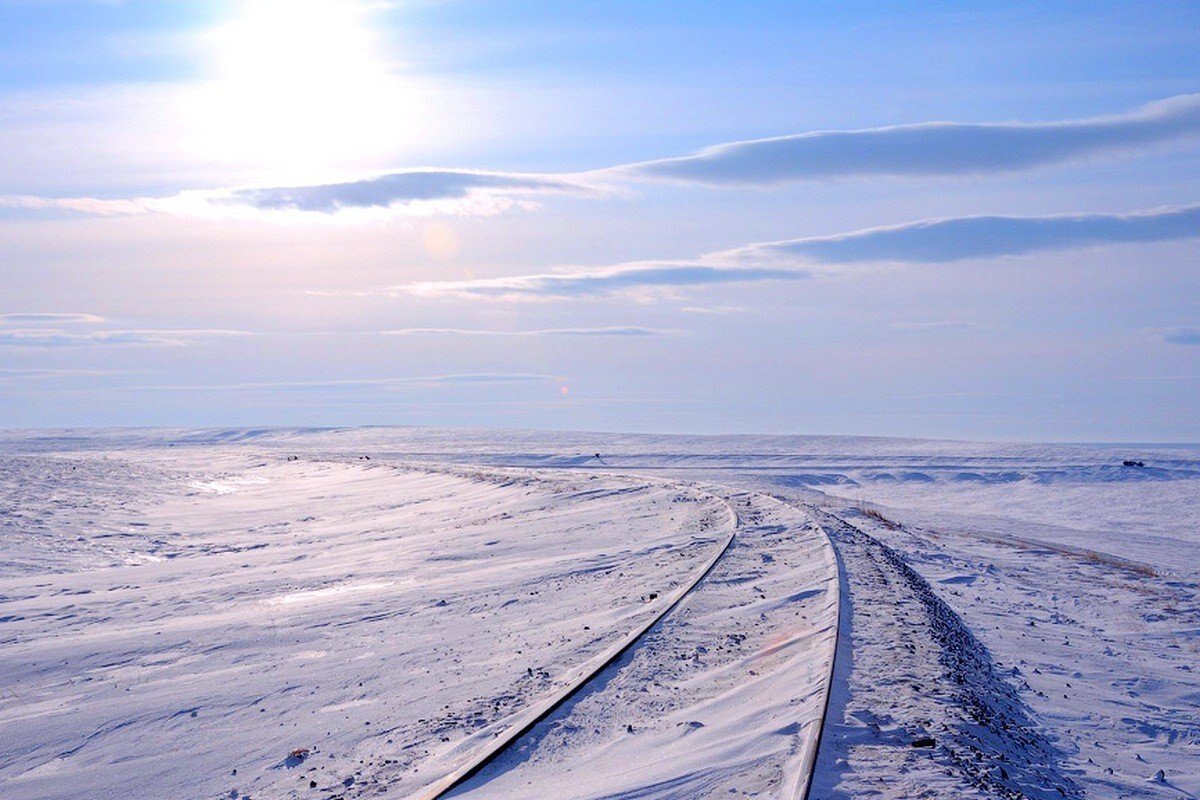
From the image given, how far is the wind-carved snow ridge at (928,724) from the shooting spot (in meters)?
6.70

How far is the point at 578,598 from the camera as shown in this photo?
14547 millimetres

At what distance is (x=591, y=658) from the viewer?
1052 centimetres

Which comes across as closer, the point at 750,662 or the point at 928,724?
the point at 928,724

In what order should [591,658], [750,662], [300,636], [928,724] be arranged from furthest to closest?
[300,636]
[591,658]
[750,662]
[928,724]

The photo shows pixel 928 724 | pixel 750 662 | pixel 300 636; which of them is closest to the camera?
pixel 928 724

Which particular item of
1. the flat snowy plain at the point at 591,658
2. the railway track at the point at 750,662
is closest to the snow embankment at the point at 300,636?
the flat snowy plain at the point at 591,658

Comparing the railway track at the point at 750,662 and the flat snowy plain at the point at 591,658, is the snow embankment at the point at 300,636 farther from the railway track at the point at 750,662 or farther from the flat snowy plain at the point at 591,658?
the railway track at the point at 750,662

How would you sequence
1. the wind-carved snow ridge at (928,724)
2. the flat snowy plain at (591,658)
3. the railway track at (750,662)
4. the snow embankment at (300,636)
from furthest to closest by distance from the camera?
1. the snow embankment at (300,636)
2. the flat snowy plain at (591,658)
3. the railway track at (750,662)
4. the wind-carved snow ridge at (928,724)

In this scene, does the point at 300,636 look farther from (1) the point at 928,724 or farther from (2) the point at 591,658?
(1) the point at 928,724

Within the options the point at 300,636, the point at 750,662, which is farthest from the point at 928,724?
the point at 300,636

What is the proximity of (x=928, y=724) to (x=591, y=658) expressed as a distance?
11.9 ft

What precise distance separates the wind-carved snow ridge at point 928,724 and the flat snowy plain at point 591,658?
31 millimetres

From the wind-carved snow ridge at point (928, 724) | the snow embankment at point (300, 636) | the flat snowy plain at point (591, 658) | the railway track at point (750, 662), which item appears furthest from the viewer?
the snow embankment at point (300, 636)

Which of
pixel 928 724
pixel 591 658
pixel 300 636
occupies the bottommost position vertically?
pixel 300 636
